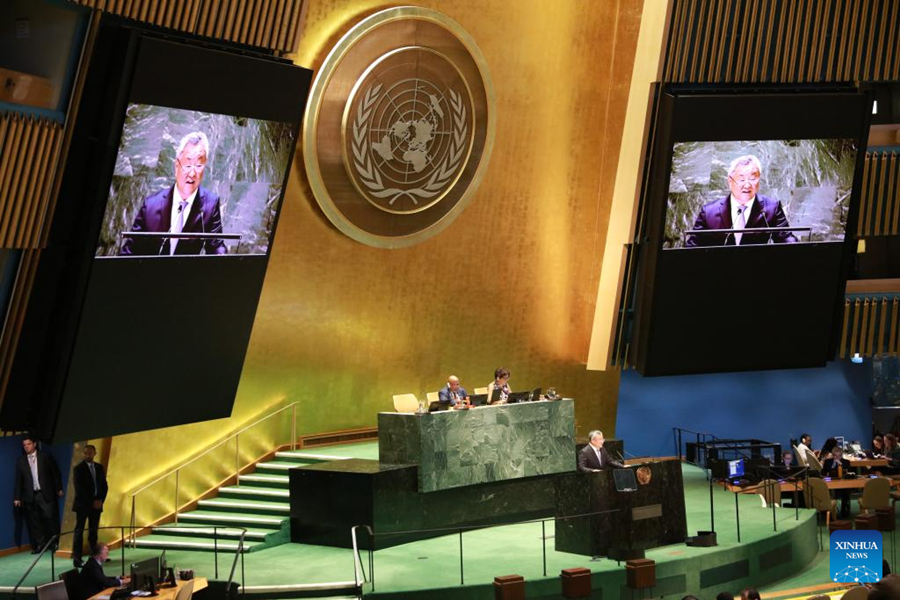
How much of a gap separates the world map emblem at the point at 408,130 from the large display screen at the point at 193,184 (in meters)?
2.34

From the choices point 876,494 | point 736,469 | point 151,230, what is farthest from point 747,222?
point 151,230

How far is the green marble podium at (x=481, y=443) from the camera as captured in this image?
1366 centimetres

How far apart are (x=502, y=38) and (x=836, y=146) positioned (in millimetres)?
4707

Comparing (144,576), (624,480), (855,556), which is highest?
(624,480)

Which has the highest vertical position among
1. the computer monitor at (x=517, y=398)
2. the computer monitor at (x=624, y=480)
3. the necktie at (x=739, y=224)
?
the necktie at (x=739, y=224)

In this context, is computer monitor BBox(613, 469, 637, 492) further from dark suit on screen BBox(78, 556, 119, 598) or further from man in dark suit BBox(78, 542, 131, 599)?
dark suit on screen BBox(78, 556, 119, 598)

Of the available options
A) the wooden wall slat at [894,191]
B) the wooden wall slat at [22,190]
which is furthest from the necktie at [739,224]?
the wooden wall slat at [22,190]

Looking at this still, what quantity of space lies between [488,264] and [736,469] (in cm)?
448

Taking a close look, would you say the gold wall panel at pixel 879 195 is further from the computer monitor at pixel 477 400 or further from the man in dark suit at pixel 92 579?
the man in dark suit at pixel 92 579

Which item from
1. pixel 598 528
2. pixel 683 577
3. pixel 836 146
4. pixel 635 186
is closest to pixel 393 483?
pixel 598 528

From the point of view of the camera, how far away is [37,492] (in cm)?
1387

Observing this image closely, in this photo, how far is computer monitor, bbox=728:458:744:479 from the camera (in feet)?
57.2

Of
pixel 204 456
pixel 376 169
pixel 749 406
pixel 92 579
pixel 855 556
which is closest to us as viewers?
pixel 855 556

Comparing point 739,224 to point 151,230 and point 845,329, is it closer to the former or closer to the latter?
point 845,329
